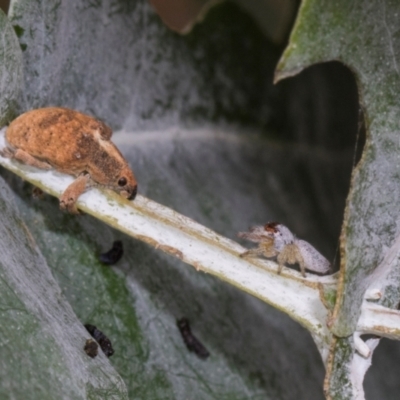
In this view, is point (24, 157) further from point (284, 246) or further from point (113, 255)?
point (284, 246)

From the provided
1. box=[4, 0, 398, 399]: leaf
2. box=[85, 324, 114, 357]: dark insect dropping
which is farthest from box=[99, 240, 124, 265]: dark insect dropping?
box=[85, 324, 114, 357]: dark insect dropping

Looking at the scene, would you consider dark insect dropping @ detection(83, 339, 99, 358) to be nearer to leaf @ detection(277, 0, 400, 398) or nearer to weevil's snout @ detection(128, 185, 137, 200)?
weevil's snout @ detection(128, 185, 137, 200)

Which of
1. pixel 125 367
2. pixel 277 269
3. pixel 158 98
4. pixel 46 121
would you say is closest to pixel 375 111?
pixel 277 269

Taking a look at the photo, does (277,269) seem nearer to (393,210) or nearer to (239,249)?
(239,249)

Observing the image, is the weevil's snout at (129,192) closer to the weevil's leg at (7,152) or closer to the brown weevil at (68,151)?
the brown weevil at (68,151)

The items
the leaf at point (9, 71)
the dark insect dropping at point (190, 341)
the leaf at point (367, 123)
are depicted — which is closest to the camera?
the leaf at point (367, 123)

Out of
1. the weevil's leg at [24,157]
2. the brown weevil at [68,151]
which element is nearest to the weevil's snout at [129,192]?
the brown weevil at [68,151]
